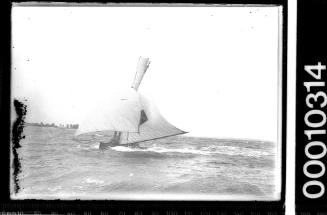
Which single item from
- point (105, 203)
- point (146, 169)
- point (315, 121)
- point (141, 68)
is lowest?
point (105, 203)

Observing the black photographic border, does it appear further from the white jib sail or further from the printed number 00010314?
the white jib sail

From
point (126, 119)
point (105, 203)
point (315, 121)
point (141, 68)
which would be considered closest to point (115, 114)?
point (126, 119)

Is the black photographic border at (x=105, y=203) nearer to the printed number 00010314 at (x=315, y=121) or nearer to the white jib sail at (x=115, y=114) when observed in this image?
the printed number 00010314 at (x=315, y=121)

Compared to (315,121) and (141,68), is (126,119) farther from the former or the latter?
(315,121)

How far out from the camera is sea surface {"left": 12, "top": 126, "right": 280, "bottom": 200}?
184 cm

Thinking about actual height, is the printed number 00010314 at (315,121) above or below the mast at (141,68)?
below

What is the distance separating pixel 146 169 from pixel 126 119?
0.22 metres

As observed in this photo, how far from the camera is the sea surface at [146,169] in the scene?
1.84 metres

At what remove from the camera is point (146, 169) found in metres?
1.84

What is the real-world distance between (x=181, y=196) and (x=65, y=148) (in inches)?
20.2

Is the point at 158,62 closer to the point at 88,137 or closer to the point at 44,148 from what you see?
the point at 88,137

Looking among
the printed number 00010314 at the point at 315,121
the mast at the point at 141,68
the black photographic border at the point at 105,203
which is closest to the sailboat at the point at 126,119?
the mast at the point at 141,68

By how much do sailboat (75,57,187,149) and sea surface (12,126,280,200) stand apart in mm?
35

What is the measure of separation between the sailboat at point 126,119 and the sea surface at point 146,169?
0.11 feet
